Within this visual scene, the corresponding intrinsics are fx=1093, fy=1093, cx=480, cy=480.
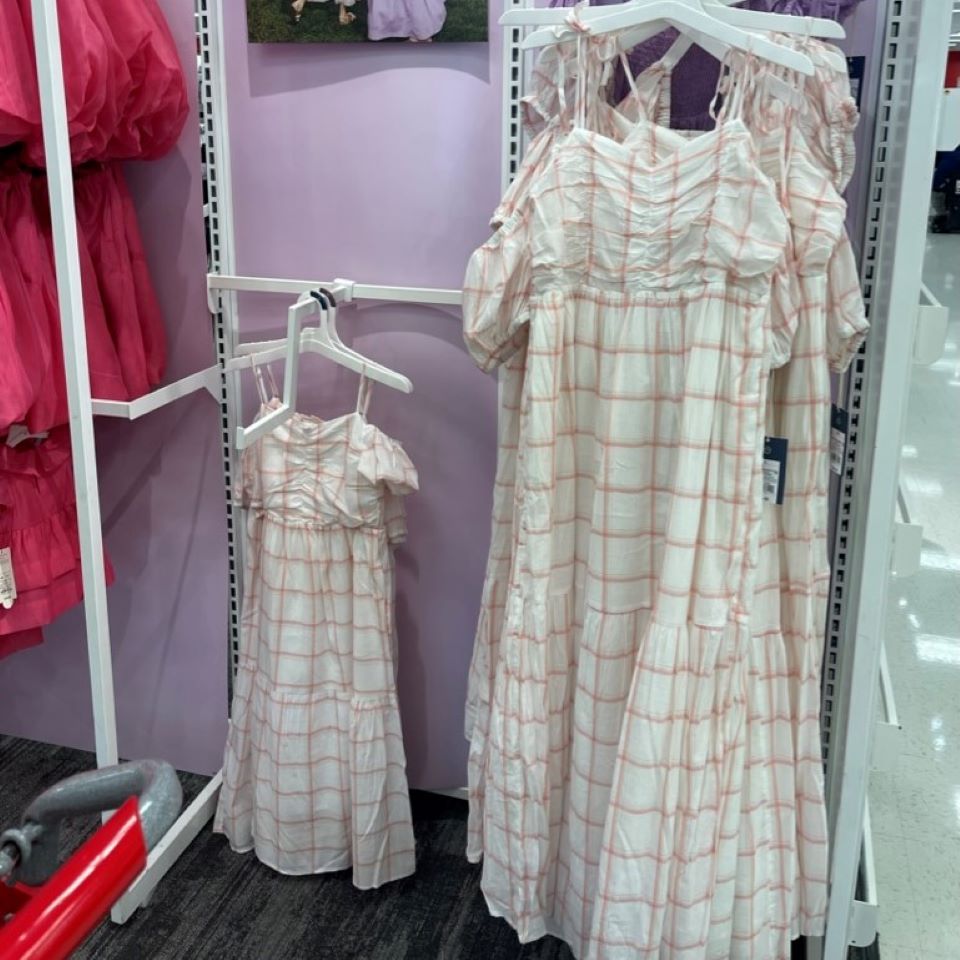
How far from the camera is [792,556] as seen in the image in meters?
1.62

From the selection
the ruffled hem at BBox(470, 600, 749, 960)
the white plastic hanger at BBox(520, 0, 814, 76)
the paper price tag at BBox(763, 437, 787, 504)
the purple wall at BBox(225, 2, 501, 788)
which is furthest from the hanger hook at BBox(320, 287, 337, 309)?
the paper price tag at BBox(763, 437, 787, 504)

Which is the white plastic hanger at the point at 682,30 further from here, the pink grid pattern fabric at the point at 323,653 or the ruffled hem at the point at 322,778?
the ruffled hem at the point at 322,778

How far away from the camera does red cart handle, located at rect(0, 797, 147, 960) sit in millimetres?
771

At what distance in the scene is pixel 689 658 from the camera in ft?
5.11

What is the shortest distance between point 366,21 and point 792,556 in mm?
1196

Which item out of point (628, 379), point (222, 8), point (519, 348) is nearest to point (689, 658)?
point (628, 379)

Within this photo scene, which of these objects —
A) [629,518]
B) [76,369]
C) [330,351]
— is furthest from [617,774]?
[76,369]

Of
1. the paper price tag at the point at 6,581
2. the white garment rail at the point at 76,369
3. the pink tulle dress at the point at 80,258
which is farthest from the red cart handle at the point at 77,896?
the paper price tag at the point at 6,581

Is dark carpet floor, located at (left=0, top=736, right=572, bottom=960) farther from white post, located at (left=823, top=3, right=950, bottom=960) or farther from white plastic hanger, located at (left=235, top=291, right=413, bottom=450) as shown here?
white plastic hanger, located at (left=235, top=291, right=413, bottom=450)

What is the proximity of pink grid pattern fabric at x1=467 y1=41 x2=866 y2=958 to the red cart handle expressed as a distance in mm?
942

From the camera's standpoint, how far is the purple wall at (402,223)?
200 centimetres

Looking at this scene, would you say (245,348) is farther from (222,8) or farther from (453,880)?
(453,880)

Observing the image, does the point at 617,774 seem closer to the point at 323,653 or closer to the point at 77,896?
the point at 323,653

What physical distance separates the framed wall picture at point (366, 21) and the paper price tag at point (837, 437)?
0.89m
